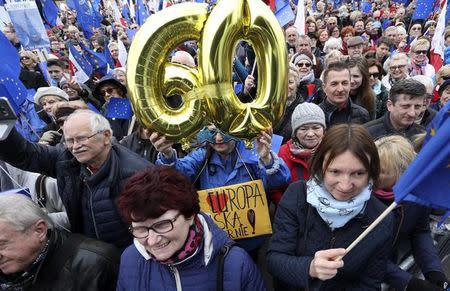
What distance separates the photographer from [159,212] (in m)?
1.38

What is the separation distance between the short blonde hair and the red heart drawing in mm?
840

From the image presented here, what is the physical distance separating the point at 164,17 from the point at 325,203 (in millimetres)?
921

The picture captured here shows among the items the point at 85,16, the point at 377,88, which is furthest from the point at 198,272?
the point at 85,16

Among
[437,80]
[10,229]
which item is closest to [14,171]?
[10,229]

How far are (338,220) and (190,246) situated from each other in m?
0.58

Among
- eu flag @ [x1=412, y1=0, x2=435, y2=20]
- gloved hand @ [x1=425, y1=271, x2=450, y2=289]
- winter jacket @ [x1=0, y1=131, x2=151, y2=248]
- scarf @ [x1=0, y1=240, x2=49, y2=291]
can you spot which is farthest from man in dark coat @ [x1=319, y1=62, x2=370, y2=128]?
eu flag @ [x1=412, y1=0, x2=435, y2=20]

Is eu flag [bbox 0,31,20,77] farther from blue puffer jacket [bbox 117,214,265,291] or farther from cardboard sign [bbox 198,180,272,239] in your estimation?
blue puffer jacket [bbox 117,214,265,291]

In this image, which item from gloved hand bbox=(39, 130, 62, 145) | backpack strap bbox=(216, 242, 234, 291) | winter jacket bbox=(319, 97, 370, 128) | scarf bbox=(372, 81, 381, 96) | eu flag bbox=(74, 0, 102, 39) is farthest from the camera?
eu flag bbox=(74, 0, 102, 39)

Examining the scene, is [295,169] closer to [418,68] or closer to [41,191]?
[41,191]

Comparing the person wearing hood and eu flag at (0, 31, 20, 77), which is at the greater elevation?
eu flag at (0, 31, 20, 77)

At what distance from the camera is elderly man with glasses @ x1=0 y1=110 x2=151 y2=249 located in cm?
192

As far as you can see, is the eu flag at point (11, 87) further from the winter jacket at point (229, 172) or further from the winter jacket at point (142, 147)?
the winter jacket at point (229, 172)

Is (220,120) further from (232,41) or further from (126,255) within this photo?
(126,255)

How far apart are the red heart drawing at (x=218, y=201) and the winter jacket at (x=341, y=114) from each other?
1436 millimetres
